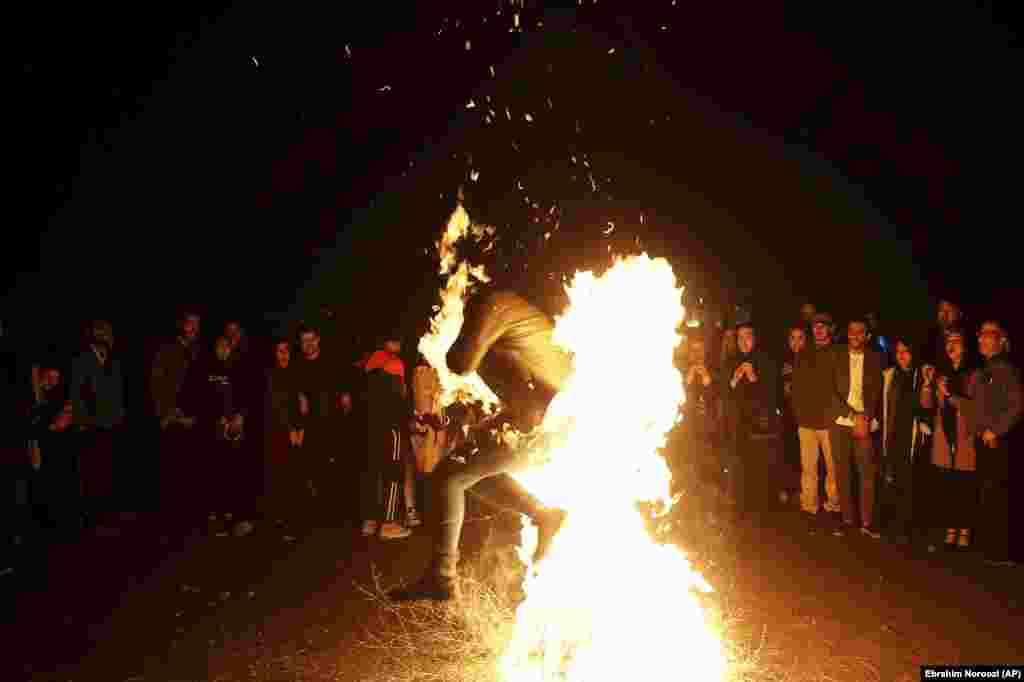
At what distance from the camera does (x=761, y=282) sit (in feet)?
42.3

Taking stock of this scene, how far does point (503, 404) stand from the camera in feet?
16.6

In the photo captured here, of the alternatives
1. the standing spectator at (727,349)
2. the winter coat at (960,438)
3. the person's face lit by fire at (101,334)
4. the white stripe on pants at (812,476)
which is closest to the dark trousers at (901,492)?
the winter coat at (960,438)

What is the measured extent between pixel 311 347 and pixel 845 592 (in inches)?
219

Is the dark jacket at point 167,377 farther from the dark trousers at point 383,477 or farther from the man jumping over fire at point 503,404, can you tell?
the man jumping over fire at point 503,404

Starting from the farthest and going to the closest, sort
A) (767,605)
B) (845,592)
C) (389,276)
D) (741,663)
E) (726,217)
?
1. (726,217)
2. (389,276)
3. (845,592)
4. (767,605)
5. (741,663)

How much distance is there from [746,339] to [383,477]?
14.2ft

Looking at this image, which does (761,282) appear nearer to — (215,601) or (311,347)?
(311,347)

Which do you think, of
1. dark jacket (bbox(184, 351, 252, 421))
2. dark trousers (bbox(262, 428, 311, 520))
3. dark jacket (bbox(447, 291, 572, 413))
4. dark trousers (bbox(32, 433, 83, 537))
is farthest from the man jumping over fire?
dark trousers (bbox(32, 433, 83, 537))

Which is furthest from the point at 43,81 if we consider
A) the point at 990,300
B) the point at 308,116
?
the point at 990,300

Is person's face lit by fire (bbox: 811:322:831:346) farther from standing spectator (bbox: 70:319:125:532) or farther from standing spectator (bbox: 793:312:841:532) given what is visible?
standing spectator (bbox: 70:319:125:532)

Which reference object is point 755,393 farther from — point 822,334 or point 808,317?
point 808,317

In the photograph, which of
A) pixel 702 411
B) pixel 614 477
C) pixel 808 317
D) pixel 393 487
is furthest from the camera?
pixel 808 317

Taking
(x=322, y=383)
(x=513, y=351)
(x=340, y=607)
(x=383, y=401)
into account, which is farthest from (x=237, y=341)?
(x=513, y=351)

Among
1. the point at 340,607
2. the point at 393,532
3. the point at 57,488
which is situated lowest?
the point at 340,607
